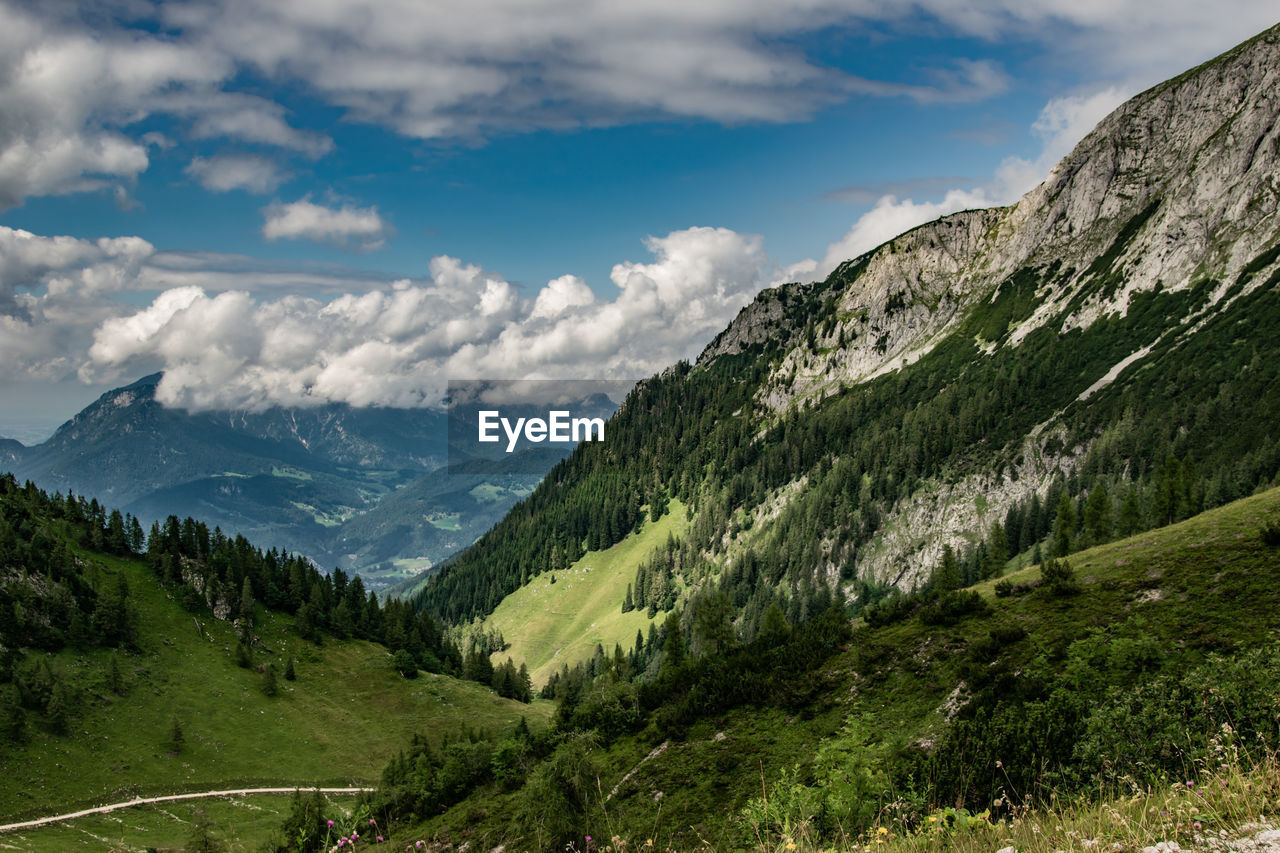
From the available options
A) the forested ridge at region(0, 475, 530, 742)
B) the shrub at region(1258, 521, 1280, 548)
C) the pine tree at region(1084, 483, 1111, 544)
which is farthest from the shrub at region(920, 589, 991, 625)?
the forested ridge at region(0, 475, 530, 742)

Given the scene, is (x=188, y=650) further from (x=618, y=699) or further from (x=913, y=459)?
(x=913, y=459)

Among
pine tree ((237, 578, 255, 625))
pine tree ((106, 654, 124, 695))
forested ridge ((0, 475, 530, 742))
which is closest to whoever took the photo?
forested ridge ((0, 475, 530, 742))

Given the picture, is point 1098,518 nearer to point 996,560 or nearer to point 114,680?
point 996,560

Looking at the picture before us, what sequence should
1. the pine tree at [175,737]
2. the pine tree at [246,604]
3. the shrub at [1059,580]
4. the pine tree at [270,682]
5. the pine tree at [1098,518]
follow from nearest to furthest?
the shrub at [1059,580] < the pine tree at [1098,518] < the pine tree at [175,737] < the pine tree at [270,682] < the pine tree at [246,604]

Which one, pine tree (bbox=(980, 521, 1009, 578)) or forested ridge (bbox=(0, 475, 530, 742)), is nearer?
forested ridge (bbox=(0, 475, 530, 742))

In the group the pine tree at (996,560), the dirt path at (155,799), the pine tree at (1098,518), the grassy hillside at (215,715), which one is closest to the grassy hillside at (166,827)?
the dirt path at (155,799)

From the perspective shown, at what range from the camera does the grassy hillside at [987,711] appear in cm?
1795

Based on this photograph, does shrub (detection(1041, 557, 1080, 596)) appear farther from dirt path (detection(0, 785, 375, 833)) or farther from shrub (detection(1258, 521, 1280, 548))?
dirt path (detection(0, 785, 375, 833))

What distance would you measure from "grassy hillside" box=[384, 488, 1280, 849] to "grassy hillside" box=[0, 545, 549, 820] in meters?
55.4

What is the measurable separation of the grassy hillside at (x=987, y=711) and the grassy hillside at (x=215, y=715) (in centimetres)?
5543

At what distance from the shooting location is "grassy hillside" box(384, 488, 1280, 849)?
1795cm

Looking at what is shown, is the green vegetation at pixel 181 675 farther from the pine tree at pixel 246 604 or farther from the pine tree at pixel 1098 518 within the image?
the pine tree at pixel 1098 518

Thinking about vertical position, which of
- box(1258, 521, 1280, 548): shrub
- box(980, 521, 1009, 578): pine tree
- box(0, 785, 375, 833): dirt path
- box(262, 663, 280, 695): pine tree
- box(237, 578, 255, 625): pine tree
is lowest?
box(0, 785, 375, 833): dirt path

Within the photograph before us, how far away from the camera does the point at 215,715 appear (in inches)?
3871
